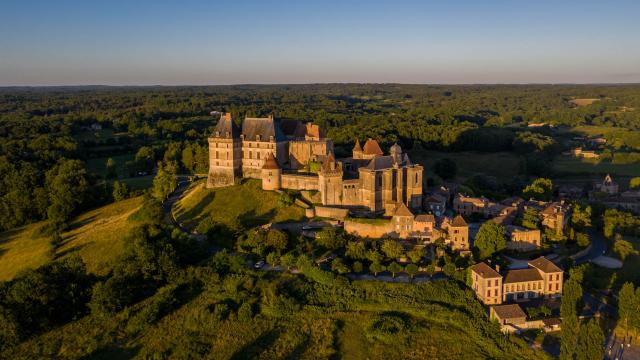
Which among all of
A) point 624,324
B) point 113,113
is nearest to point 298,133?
point 624,324

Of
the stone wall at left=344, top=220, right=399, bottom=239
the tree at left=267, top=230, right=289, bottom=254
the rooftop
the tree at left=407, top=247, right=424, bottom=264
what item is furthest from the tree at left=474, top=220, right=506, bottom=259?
the tree at left=267, top=230, right=289, bottom=254

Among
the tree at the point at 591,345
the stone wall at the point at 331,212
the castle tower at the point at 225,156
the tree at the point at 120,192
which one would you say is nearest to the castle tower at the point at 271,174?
the castle tower at the point at 225,156

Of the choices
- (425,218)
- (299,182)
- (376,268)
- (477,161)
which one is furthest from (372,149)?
(477,161)

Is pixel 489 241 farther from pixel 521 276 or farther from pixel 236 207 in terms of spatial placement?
pixel 236 207

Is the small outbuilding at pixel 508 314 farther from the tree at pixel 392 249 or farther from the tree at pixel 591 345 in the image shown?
the tree at pixel 392 249

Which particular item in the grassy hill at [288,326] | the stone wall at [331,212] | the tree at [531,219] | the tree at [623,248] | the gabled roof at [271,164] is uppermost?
the gabled roof at [271,164]

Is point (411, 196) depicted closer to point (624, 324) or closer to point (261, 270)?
point (261, 270)
